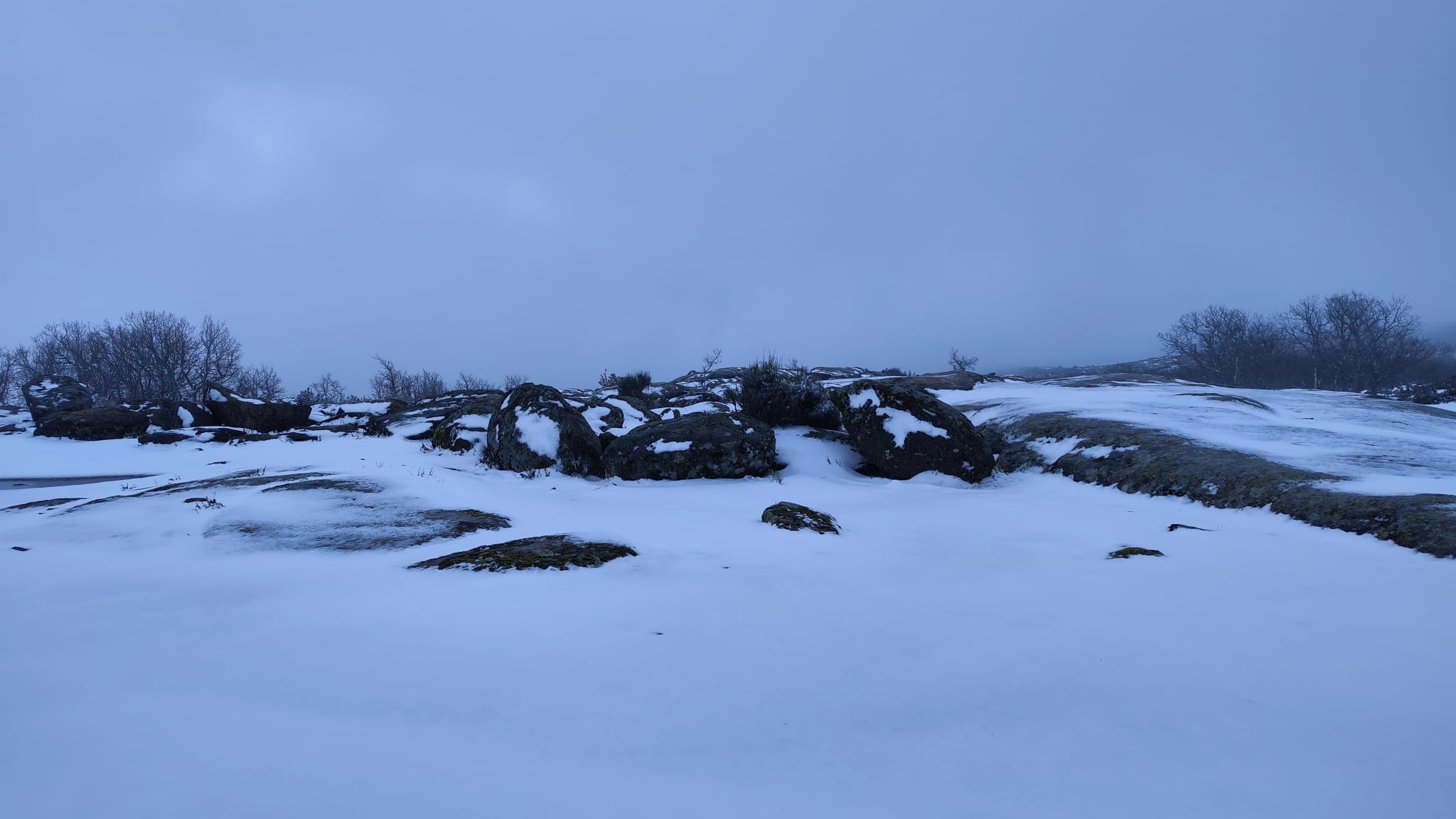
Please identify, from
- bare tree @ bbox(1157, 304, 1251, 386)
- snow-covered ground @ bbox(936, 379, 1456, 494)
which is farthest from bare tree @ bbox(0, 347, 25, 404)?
bare tree @ bbox(1157, 304, 1251, 386)

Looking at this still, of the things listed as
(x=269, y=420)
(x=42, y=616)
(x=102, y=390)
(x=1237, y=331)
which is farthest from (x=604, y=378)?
(x=1237, y=331)

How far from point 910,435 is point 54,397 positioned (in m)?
25.2

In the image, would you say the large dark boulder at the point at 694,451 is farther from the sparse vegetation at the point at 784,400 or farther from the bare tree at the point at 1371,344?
the bare tree at the point at 1371,344

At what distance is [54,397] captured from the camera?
57.1 ft

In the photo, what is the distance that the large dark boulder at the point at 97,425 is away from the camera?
13.5m

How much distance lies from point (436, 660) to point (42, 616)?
5.78 ft

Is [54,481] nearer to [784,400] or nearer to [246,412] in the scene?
[246,412]

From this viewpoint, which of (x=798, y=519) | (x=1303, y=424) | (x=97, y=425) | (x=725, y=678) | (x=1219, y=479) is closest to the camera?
(x=725, y=678)

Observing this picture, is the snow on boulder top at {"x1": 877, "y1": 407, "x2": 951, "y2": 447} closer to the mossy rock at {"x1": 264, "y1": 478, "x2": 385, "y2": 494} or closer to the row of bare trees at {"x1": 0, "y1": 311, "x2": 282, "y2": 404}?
the mossy rock at {"x1": 264, "y1": 478, "x2": 385, "y2": 494}

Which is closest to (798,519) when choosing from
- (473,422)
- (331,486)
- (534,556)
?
(534,556)

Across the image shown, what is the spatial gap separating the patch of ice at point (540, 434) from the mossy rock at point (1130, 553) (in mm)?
6513

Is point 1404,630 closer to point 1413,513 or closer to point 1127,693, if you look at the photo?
point 1127,693

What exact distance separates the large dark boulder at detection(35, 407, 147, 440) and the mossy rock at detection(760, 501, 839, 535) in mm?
16529

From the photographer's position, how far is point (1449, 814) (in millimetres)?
1326
